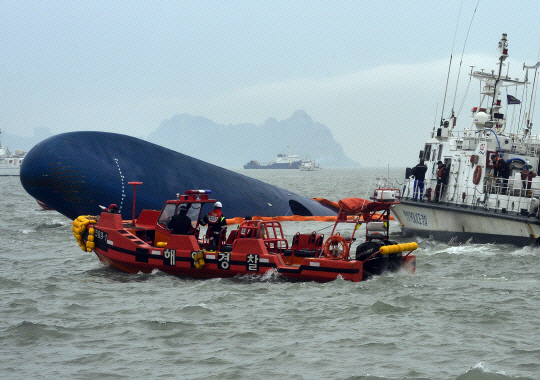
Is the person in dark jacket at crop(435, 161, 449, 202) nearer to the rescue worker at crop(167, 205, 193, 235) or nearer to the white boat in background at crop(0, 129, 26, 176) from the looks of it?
the rescue worker at crop(167, 205, 193, 235)

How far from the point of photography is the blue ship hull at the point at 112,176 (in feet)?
76.0

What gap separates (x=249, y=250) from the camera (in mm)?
14016

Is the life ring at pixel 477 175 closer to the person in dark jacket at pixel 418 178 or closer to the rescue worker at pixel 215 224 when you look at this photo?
the person in dark jacket at pixel 418 178

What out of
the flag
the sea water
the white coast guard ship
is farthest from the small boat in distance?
the flag

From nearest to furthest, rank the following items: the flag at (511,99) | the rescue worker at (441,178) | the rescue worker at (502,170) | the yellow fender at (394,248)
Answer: the yellow fender at (394,248)
the rescue worker at (502,170)
the rescue worker at (441,178)
the flag at (511,99)

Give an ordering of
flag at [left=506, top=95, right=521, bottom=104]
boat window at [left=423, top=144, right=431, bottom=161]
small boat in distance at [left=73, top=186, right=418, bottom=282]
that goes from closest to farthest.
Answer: small boat in distance at [left=73, top=186, right=418, bottom=282]
flag at [left=506, top=95, right=521, bottom=104]
boat window at [left=423, top=144, right=431, bottom=161]

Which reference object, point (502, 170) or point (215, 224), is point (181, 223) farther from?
point (502, 170)

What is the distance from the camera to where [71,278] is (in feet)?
49.3

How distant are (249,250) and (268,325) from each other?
10.8ft

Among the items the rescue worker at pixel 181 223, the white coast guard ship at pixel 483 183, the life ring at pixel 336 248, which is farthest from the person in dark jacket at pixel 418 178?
the rescue worker at pixel 181 223

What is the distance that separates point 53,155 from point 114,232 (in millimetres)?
9178

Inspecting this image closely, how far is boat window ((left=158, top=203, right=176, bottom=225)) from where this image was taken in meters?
16.0

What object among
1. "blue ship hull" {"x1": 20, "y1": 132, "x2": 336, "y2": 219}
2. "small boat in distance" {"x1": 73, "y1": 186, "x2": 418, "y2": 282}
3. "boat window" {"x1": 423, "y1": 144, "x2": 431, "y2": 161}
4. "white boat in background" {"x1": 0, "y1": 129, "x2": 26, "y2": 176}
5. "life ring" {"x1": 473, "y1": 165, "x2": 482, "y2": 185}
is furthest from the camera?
"white boat in background" {"x1": 0, "y1": 129, "x2": 26, "y2": 176}

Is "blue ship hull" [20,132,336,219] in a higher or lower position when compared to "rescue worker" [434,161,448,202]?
lower
